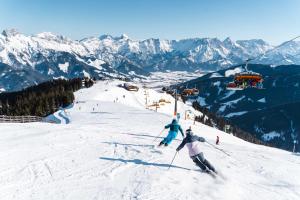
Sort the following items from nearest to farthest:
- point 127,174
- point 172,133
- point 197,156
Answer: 1. point 127,174
2. point 197,156
3. point 172,133

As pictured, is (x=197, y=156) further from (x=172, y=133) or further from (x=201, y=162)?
(x=172, y=133)

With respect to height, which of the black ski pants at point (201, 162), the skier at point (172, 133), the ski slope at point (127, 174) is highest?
the skier at point (172, 133)

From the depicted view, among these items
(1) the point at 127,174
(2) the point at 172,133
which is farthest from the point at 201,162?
(2) the point at 172,133

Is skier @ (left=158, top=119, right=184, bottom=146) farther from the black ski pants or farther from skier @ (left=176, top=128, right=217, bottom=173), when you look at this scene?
the black ski pants

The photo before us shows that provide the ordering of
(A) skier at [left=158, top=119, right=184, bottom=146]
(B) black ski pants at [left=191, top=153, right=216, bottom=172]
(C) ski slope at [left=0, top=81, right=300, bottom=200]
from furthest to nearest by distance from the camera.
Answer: (A) skier at [left=158, top=119, right=184, bottom=146] → (B) black ski pants at [left=191, top=153, right=216, bottom=172] → (C) ski slope at [left=0, top=81, right=300, bottom=200]

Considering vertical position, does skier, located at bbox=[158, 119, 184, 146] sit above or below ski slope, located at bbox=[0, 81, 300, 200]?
above

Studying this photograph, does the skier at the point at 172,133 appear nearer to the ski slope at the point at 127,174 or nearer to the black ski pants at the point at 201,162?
the ski slope at the point at 127,174

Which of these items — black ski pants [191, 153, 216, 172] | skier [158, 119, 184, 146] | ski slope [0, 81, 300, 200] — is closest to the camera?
ski slope [0, 81, 300, 200]

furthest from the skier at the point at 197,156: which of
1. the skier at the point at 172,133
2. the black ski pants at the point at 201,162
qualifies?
the skier at the point at 172,133

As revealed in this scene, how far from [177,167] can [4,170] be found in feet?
27.0

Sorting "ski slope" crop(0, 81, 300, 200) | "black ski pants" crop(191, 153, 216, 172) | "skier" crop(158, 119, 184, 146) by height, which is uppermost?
"skier" crop(158, 119, 184, 146)

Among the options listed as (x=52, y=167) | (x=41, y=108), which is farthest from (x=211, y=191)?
(x=41, y=108)

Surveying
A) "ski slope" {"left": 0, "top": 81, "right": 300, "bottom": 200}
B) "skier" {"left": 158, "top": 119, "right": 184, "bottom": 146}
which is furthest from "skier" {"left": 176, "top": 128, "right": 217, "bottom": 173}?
"skier" {"left": 158, "top": 119, "right": 184, "bottom": 146}

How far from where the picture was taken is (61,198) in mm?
12219
